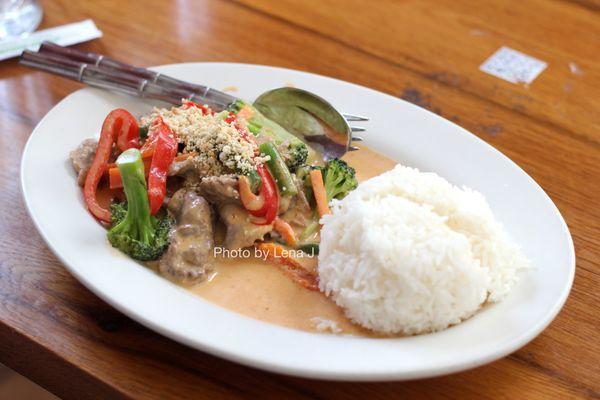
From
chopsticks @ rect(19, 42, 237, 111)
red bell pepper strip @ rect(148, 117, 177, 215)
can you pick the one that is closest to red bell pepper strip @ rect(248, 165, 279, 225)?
red bell pepper strip @ rect(148, 117, 177, 215)

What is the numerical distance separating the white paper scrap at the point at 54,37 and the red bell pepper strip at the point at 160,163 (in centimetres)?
123

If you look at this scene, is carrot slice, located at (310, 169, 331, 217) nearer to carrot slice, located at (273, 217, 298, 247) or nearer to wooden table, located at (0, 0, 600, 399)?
carrot slice, located at (273, 217, 298, 247)

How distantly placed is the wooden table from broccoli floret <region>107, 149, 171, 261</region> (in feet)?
0.64

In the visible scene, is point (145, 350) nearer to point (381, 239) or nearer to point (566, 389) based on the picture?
point (381, 239)

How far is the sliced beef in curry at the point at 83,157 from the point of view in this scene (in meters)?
2.41

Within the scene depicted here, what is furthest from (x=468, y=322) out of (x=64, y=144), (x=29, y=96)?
(x=29, y=96)

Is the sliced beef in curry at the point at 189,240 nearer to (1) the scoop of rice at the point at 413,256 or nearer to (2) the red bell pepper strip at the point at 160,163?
(2) the red bell pepper strip at the point at 160,163

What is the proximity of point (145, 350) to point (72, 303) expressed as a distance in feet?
1.04

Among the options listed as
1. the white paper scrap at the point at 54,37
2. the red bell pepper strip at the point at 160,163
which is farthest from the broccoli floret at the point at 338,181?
the white paper scrap at the point at 54,37

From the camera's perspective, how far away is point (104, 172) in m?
2.44

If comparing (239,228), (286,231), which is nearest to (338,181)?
(286,231)

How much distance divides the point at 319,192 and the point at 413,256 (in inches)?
23.5

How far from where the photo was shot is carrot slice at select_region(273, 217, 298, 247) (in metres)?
2.33

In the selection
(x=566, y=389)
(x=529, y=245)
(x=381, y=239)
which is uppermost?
(x=381, y=239)
